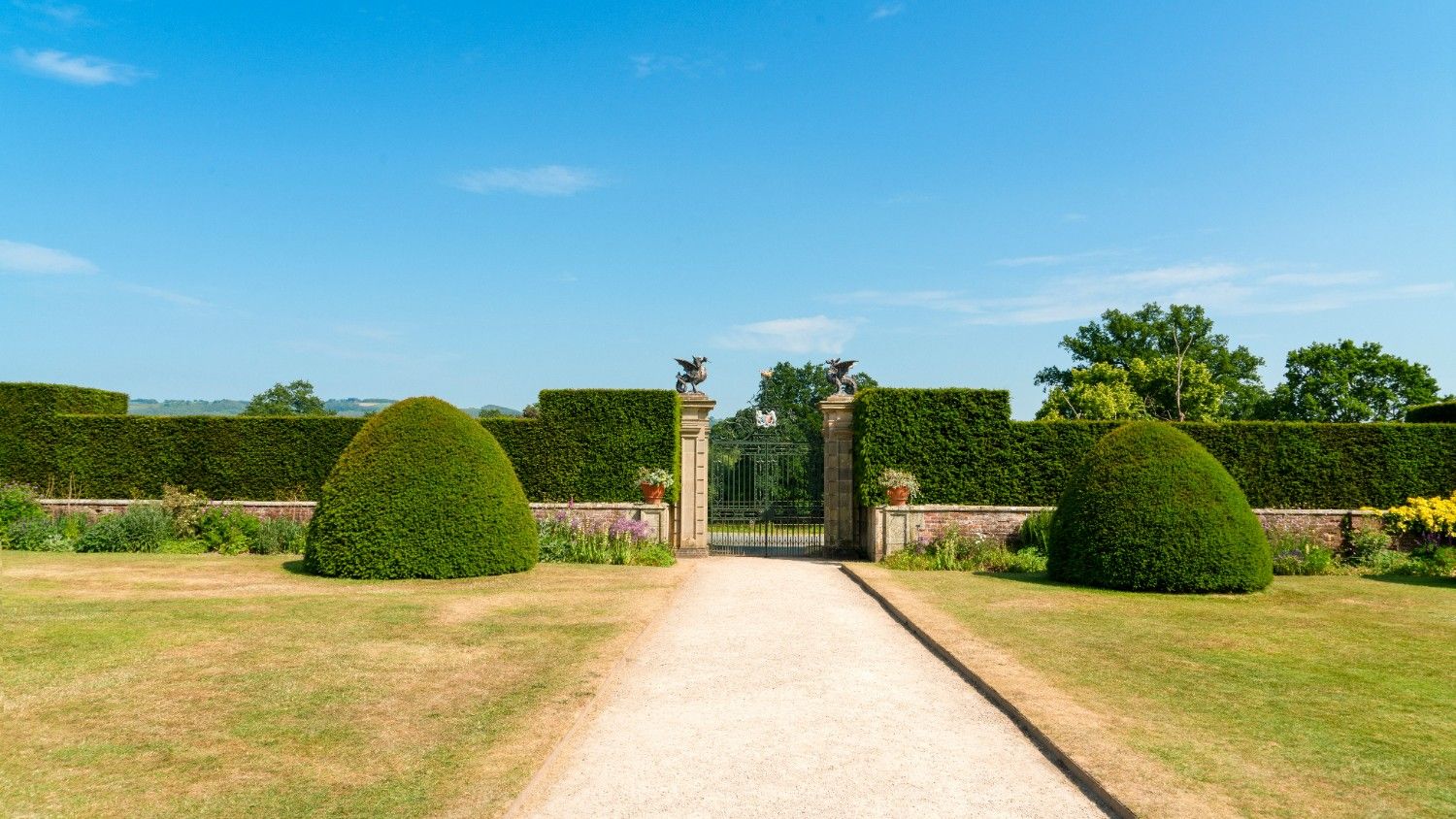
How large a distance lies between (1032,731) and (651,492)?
38.2 feet

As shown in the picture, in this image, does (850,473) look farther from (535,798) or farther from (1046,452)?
(535,798)

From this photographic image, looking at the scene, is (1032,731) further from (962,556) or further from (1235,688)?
(962,556)

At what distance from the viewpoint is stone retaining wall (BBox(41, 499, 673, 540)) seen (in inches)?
642

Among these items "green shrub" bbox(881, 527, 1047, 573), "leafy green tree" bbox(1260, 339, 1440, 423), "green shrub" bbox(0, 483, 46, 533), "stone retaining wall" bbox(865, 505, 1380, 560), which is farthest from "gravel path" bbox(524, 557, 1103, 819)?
"leafy green tree" bbox(1260, 339, 1440, 423)

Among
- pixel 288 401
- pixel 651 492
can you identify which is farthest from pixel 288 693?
pixel 288 401

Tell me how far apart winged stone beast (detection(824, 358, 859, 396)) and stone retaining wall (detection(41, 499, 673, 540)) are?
4612mm

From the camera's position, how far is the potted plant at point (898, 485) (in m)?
16.0

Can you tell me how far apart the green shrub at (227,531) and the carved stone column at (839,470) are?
36.1ft

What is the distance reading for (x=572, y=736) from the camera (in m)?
5.11

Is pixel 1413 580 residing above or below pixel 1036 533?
below

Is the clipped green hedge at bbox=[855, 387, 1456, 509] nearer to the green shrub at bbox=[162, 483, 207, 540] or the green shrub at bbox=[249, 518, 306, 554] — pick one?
the green shrub at bbox=[249, 518, 306, 554]

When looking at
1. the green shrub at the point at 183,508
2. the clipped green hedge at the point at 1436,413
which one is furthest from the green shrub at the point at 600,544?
the clipped green hedge at the point at 1436,413

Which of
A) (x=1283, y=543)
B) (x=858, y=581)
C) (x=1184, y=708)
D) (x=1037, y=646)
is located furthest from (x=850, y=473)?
(x=1184, y=708)

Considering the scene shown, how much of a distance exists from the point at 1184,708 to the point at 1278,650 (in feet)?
9.09
